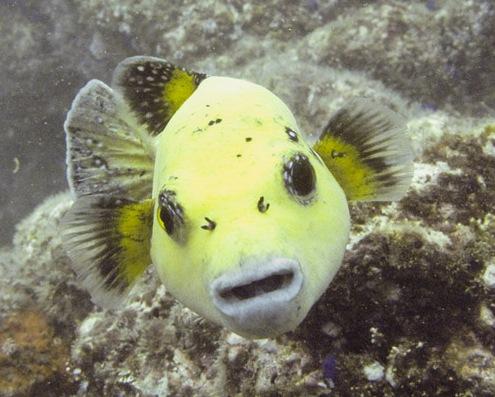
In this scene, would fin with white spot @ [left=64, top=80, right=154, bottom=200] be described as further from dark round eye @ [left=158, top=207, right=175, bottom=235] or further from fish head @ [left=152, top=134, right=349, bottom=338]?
dark round eye @ [left=158, top=207, right=175, bottom=235]

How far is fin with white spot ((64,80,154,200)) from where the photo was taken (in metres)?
4.25

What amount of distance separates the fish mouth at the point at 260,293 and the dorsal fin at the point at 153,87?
2.31 m

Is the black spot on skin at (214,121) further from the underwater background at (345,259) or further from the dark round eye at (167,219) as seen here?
the underwater background at (345,259)

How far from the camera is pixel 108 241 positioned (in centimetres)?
313

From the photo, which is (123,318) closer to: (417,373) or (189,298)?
(189,298)

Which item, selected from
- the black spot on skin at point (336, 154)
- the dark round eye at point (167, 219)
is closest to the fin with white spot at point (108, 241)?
the dark round eye at point (167, 219)

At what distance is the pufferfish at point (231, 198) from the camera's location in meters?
1.93

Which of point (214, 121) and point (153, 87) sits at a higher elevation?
point (214, 121)

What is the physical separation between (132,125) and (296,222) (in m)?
2.28

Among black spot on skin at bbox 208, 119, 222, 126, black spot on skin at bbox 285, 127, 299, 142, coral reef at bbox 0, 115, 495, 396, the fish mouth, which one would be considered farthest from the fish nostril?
coral reef at bbox 0, 115, 495, 396

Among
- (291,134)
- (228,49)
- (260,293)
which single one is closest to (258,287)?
(260,293)

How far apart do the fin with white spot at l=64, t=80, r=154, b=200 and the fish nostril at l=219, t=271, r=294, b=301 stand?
252cm

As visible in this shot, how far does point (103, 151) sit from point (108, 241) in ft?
4.79

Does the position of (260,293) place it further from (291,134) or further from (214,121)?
(214,121)
